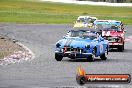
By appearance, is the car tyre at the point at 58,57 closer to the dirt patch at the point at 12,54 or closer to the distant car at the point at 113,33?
the dirt patch at the point at 12,54

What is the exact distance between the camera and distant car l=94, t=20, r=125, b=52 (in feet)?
107

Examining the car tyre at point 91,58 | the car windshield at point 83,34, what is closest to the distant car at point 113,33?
the car windshield at point 83,34

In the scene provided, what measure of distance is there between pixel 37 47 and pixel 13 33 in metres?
13.4

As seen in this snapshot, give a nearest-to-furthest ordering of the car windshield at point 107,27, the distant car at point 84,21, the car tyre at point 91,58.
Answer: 1. the car tyre at point 91,58
2. the car windshield at point 107,27
3. the distant car at point 84,21

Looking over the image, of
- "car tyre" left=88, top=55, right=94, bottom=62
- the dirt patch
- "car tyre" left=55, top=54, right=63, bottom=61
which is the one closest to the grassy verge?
the dirt patch

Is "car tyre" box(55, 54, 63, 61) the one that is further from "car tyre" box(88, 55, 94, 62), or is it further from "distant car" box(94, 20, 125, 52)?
"distant car" box(94, 20, 125, 52)

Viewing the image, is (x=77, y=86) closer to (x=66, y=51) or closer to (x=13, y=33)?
(x=66, y=51)

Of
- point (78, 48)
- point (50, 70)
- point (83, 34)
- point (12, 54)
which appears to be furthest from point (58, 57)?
point (50, 70)

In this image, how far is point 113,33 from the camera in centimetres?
3300

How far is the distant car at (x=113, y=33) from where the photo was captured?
32.5m

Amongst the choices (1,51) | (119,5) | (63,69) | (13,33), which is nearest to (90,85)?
(63,69)

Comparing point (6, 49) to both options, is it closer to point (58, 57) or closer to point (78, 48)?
point (58, 57)

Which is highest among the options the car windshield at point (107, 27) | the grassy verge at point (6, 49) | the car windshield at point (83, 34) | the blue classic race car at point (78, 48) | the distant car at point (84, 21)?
the car windshield at point (83, 34)

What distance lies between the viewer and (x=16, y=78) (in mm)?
17953
